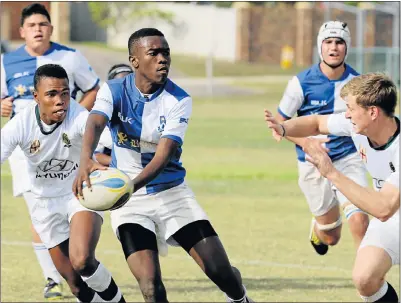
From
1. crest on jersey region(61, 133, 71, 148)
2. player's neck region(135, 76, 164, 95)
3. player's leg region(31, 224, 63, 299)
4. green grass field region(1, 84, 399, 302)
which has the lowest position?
green grass field region(1, 84, 399, 302)

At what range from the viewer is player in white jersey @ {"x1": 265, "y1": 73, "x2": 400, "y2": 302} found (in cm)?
706

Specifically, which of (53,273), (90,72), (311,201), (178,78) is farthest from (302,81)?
(178,78)

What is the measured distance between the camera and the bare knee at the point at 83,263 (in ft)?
27.1

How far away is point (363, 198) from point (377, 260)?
2.10 ft

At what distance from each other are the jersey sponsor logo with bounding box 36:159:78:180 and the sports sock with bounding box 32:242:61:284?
127 centimetres

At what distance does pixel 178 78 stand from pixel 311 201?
131 feet

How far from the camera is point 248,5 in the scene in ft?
204

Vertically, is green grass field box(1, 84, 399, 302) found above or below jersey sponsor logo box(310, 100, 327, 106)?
below

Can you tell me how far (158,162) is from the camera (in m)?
7.66

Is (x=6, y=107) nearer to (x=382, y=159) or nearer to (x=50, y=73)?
(x=50, y=73)

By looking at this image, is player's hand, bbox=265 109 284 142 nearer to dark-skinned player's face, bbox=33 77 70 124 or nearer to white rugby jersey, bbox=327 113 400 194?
white rugby jersey, bbox=327 113 400 194

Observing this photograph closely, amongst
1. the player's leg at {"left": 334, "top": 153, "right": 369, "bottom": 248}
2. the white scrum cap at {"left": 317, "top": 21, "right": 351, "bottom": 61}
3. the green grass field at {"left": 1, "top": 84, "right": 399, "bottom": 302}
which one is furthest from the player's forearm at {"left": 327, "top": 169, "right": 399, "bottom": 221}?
the white scrum cap at {"left": 317, "top": 21, "right": 351, "bottom": 61}

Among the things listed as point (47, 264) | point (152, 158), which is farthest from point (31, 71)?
point (152, 158)

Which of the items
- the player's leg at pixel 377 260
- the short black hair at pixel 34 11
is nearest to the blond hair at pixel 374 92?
the player's leg at pixel 377 260
